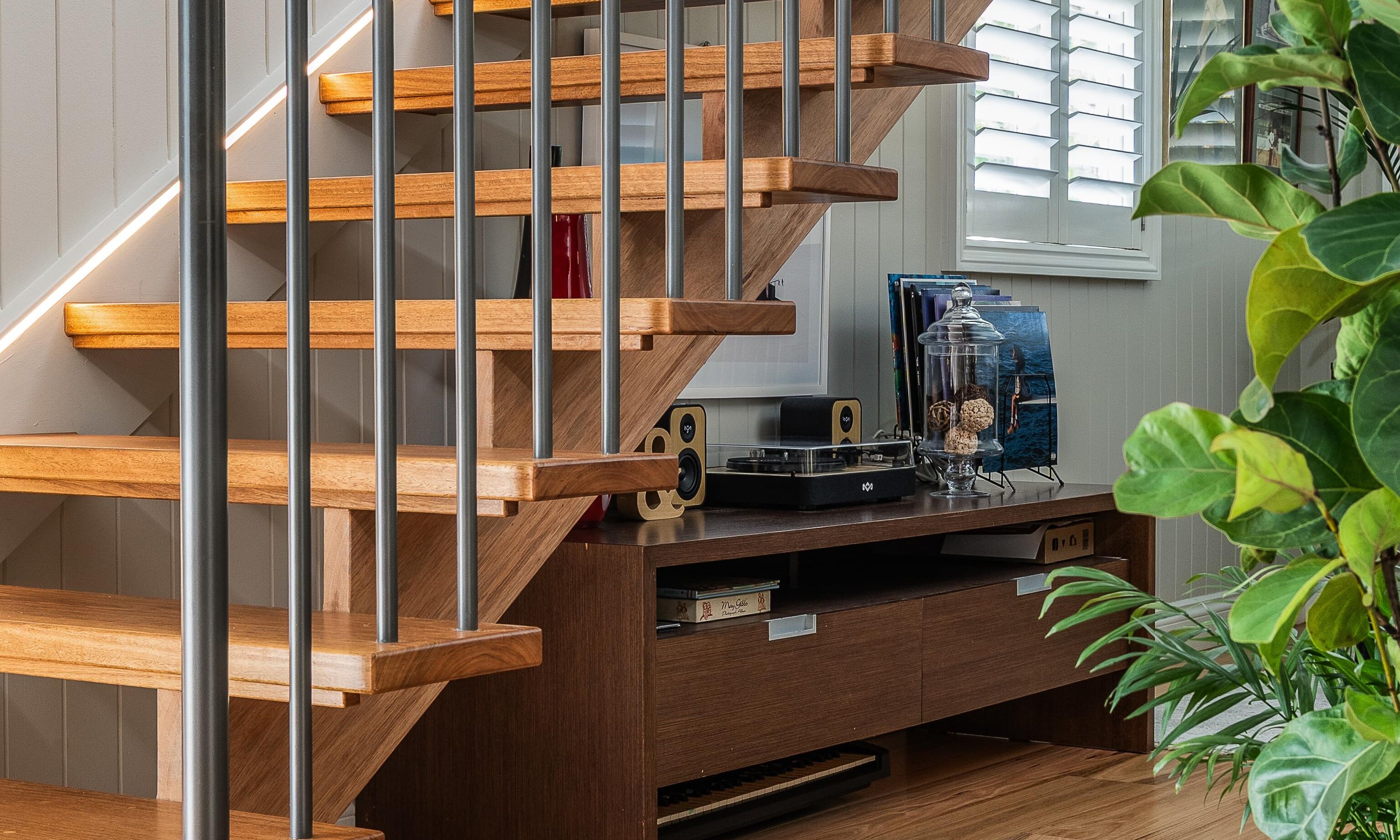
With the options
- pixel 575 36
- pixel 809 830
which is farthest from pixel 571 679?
pixel 575 36

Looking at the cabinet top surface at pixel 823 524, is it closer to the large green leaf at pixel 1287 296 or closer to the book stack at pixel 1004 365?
the book stack at pixel 1004 365

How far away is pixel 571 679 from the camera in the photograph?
213 centimetres

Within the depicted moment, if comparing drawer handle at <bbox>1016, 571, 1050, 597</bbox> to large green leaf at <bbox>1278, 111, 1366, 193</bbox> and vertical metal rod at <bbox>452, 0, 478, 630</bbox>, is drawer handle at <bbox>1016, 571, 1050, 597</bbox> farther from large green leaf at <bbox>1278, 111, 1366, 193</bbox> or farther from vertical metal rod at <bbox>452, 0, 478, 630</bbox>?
large green leaf at <bbox>1278, 111, 1366, 193</bbox>

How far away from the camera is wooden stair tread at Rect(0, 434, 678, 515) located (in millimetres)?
1422

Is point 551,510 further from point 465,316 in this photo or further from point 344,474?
point 465,316

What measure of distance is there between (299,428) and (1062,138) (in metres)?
3.23

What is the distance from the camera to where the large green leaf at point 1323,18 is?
0.52 meters

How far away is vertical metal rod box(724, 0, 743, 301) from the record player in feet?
3.16

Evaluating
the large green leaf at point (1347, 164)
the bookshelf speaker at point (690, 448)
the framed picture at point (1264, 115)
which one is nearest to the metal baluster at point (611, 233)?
the large green leaf at point (1347, 164)

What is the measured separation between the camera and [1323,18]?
0.52 meters

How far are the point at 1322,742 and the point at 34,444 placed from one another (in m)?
1.55

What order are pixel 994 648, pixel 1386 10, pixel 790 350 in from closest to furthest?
pixel 1386 10
pixel 994 648
pixel 790 350

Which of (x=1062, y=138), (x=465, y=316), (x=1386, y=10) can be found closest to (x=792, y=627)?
(x=465, y=316)

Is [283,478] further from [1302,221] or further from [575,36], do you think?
[575,36]
